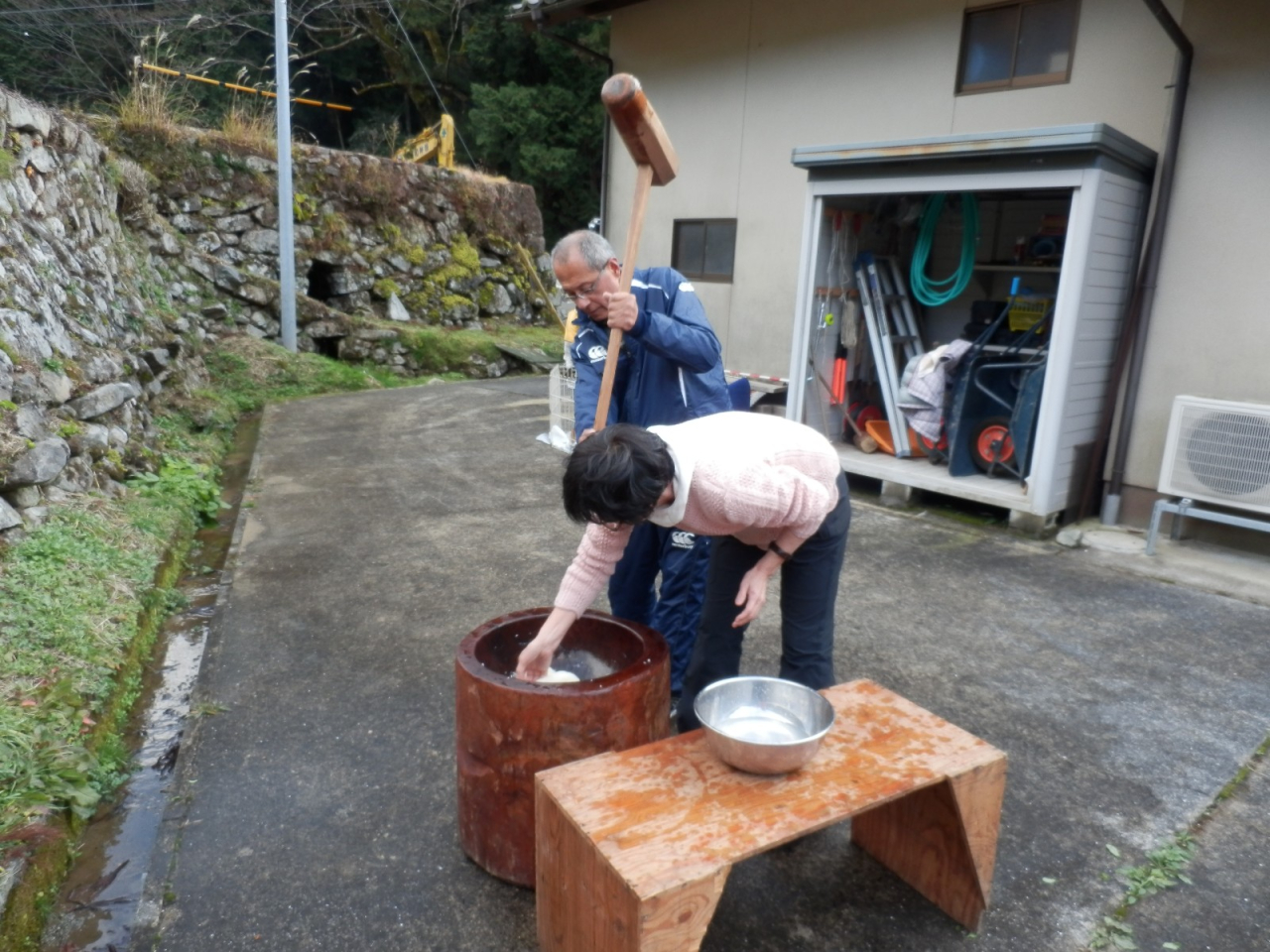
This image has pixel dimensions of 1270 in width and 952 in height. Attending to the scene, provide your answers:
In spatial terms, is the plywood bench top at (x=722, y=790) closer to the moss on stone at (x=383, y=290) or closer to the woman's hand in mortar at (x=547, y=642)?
the woman's hand in mortar at (x=547, y=642)

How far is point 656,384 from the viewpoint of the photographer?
2943 mm

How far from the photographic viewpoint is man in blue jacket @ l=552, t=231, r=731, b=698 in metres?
2.72

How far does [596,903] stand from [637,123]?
2.19 meters

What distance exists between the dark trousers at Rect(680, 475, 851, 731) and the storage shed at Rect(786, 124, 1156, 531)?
3.15 m

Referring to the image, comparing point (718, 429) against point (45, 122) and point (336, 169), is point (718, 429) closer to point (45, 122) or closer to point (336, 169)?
point (45, 122)

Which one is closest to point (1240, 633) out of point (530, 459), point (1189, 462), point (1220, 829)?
point (1189, 462)

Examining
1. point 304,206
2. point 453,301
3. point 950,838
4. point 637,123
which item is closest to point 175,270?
point 304,206

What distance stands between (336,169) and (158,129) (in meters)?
2.28

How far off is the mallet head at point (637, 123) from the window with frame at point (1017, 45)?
388 centimetres

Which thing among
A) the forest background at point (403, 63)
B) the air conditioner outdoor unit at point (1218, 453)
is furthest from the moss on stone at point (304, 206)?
the air conditioner outdoor unit at point (1218, 453)

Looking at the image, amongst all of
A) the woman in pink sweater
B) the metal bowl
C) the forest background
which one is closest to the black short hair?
the woman in pink sweater

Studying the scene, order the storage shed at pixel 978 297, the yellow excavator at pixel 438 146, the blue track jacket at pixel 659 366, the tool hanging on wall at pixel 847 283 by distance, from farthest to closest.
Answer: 1. the yellow excavator at pixel 438 146
2. the tool hanging on wall at pixel 847 283
3. the storage shed at pixel 978 297
4. the blue track jacket at pixel 659 366

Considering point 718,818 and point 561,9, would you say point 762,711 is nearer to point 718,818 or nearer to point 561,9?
point 718,818

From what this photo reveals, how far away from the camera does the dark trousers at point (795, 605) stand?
2400 millimetres
